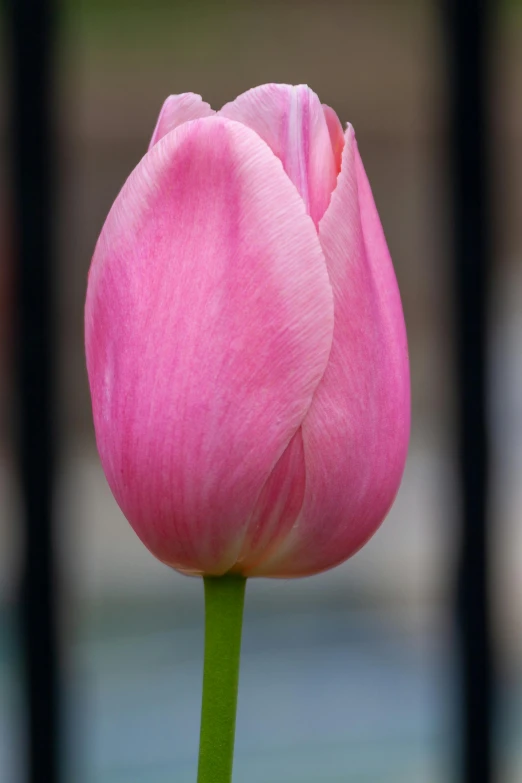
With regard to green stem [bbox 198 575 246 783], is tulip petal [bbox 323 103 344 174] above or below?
above

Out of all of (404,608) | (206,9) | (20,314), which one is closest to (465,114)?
(20,314)

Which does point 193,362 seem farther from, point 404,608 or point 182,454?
point 404,608

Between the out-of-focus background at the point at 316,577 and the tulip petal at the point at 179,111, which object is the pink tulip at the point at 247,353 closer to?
the tulip petal at the point at 179,111

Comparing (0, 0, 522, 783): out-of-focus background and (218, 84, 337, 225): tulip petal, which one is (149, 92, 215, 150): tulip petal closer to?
(218, 84, 337, 225): tulip petal

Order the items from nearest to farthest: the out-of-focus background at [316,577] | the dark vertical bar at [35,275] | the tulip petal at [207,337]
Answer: the tulip petal at [207,337] < the dark vertical bar at [35,275] < the out-of-focus background at [316,577]

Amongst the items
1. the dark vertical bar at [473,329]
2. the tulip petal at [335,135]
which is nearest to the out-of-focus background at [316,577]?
the dark vertical bar at [473,329]

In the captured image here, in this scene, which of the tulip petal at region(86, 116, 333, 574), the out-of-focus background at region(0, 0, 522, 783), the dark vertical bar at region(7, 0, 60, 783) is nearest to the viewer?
the tulip petal at region(86, 116, 333, 574)

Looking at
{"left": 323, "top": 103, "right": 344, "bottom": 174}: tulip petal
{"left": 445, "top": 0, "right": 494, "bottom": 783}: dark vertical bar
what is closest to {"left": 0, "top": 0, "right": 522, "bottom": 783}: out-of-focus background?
{"left": 445, "top": 0, "right": 494, "bottom": 783}: dark vertical bar

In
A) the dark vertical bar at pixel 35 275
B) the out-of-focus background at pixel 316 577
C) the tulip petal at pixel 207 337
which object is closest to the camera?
the tulip petal at pixel 207 337

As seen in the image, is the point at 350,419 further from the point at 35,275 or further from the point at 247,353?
the point at 35,275
